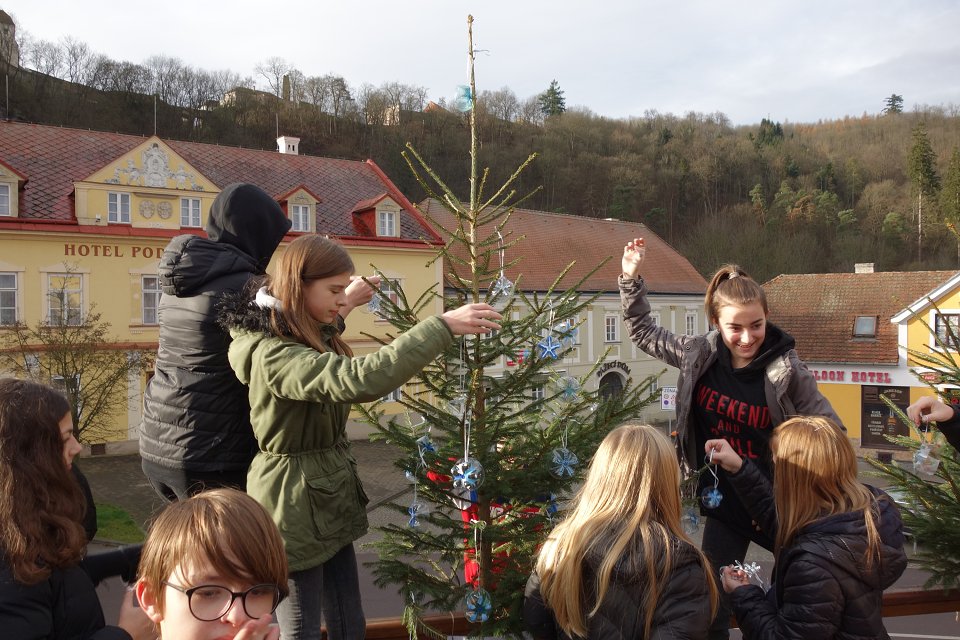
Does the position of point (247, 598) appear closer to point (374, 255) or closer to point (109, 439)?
point (109, 439)

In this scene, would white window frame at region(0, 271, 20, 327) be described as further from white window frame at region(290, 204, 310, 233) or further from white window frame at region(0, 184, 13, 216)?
white window frame at region(290, 204, 310, 233)

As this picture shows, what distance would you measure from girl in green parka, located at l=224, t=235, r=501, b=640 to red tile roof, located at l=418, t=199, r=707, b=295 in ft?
83.5

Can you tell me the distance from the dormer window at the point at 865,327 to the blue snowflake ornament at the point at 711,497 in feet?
86.6

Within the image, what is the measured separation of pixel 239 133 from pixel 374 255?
31830mm

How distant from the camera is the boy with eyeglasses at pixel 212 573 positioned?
5.37 feet

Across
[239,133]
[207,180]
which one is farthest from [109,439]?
[239,133]

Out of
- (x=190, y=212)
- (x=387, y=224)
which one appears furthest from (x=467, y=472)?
(x=387, y=224)

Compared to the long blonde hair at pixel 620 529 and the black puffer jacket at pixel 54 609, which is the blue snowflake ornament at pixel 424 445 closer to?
the long blonde hair at pixel 620 529

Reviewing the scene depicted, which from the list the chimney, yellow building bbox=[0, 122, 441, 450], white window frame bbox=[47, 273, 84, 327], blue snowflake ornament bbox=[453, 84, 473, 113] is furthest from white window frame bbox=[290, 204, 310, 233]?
blue snowflake ornament bbox=[453, 84, 473, 113]

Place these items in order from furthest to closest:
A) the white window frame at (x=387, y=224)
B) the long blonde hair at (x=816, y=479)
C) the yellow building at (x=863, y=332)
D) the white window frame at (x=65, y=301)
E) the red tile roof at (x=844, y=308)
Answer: the red tile roof at (x=844, y=308) < the white window frame at (x=387, y=224) < the yellow building at (x=863, y=332) < the white window frame at (x=65, y=301) < the long blonde hair at (x=816, y=479)

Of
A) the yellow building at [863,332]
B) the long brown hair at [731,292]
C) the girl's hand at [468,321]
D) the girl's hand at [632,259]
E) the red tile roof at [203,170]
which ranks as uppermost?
the red tile roof at [203,170]

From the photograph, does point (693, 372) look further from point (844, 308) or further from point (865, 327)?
point (844, 308)

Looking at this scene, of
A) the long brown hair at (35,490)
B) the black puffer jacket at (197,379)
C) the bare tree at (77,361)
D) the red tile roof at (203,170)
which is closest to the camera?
the long brown hair at (35,490)

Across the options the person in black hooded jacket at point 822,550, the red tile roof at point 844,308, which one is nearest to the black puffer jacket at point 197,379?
the person in black hooded jacket at point 822,550
